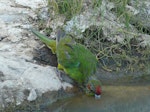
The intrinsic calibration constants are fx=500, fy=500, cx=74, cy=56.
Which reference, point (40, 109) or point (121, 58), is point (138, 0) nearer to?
point (121, 58)

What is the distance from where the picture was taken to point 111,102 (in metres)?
5.49

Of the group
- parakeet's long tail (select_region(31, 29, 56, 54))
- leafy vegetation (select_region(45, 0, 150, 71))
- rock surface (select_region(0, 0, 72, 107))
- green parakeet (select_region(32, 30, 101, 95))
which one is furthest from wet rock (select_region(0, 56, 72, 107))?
leafy vegetation (select_region(45, 0, 150, 71))

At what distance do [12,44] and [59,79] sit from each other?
2.66ft

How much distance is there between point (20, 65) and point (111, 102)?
108cm

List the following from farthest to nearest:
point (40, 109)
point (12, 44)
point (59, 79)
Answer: point (12, 44) < point (59, 79) < point (40, 109)

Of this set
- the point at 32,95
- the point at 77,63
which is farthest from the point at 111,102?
the point at 32,95

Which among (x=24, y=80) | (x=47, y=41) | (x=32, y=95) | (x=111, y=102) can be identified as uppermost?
(x=47, y=41)

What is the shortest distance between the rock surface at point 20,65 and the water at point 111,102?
0.20 metres

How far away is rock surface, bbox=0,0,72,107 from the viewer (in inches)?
205

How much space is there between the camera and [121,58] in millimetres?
6324

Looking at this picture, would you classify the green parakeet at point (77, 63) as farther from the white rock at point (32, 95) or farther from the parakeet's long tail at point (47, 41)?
the white rock at point (32, 95)

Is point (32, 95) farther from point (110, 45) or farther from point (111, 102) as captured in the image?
point (110, 45)

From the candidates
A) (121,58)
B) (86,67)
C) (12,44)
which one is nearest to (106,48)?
(121,58)

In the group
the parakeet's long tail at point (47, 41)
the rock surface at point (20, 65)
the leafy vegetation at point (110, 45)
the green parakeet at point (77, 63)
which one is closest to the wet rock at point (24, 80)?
the rock surface at point (20, 65)
